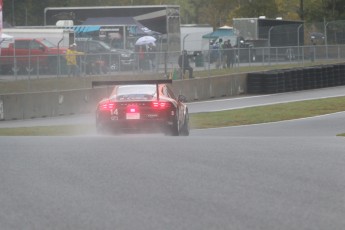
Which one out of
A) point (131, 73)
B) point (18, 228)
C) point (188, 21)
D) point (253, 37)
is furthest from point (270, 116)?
point (188, 21)

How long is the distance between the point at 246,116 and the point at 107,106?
462 inches

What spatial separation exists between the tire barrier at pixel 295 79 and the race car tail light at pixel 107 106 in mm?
23246

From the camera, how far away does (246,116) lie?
29.7 meters

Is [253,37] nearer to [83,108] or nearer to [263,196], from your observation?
[83,108]

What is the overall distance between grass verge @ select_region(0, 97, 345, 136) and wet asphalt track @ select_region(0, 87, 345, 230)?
11939mm

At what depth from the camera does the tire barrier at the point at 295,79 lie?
A: 4138 cm

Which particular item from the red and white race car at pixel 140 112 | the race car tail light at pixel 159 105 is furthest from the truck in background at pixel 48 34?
the race car tail light at pixel 159 105

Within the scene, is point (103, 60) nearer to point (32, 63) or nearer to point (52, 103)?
point (32, 63)

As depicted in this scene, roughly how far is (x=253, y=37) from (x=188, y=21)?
38412 mm

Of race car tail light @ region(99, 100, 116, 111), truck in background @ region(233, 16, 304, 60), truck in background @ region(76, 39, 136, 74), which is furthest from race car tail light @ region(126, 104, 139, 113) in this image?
truck in background @ region(233, 16, 304, 60)

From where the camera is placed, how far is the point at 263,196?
7883mm

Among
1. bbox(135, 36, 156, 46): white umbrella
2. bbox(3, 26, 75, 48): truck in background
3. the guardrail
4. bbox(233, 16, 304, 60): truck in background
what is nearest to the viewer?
the guardrail

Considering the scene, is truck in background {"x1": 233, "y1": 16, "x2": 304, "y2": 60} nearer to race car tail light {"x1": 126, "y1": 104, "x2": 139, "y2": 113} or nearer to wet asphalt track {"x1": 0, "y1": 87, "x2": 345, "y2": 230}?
race car tail light {"x1": 126, "y1": 104, "x2": 139, "y2": 113}

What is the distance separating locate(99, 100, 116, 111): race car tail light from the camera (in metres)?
18.5
